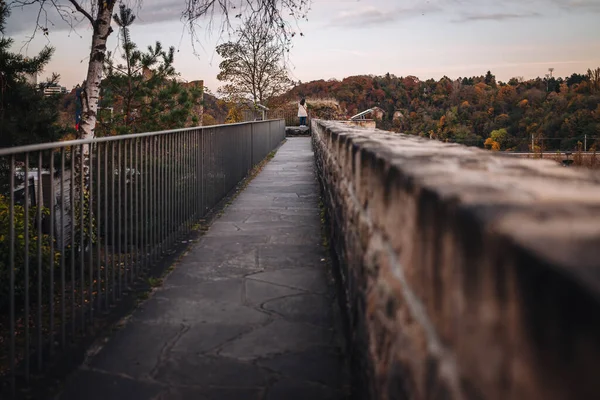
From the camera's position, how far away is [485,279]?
93 centimetres

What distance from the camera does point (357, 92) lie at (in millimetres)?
73438

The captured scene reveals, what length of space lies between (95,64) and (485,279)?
7317 mm

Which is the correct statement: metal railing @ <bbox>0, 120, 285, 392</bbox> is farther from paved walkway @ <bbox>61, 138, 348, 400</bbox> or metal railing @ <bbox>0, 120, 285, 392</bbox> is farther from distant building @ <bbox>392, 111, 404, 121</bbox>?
distant building @ <bbox>392, 111, 404, 121</bbox>

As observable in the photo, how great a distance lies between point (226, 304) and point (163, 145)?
2022mm

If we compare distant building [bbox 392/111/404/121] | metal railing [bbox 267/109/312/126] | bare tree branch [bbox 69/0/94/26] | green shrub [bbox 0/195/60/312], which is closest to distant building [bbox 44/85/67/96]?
bare tree branch [bbox 69/0/94/26]

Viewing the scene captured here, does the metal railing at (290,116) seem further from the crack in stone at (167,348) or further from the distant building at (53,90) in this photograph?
the crack in stone at (167,348)

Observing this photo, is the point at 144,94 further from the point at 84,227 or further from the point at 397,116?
the point at 397,116

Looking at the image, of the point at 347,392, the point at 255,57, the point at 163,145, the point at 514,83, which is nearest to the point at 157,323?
the point at 347,392

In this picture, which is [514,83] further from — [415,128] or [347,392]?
[347,392]

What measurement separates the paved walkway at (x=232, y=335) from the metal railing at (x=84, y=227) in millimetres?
299

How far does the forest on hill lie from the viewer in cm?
6044

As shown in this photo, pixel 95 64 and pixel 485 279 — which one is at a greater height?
pixel 95 64

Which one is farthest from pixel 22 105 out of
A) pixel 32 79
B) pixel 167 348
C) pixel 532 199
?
pixel 532 199

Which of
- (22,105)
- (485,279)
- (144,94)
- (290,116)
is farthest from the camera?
(290,116)
